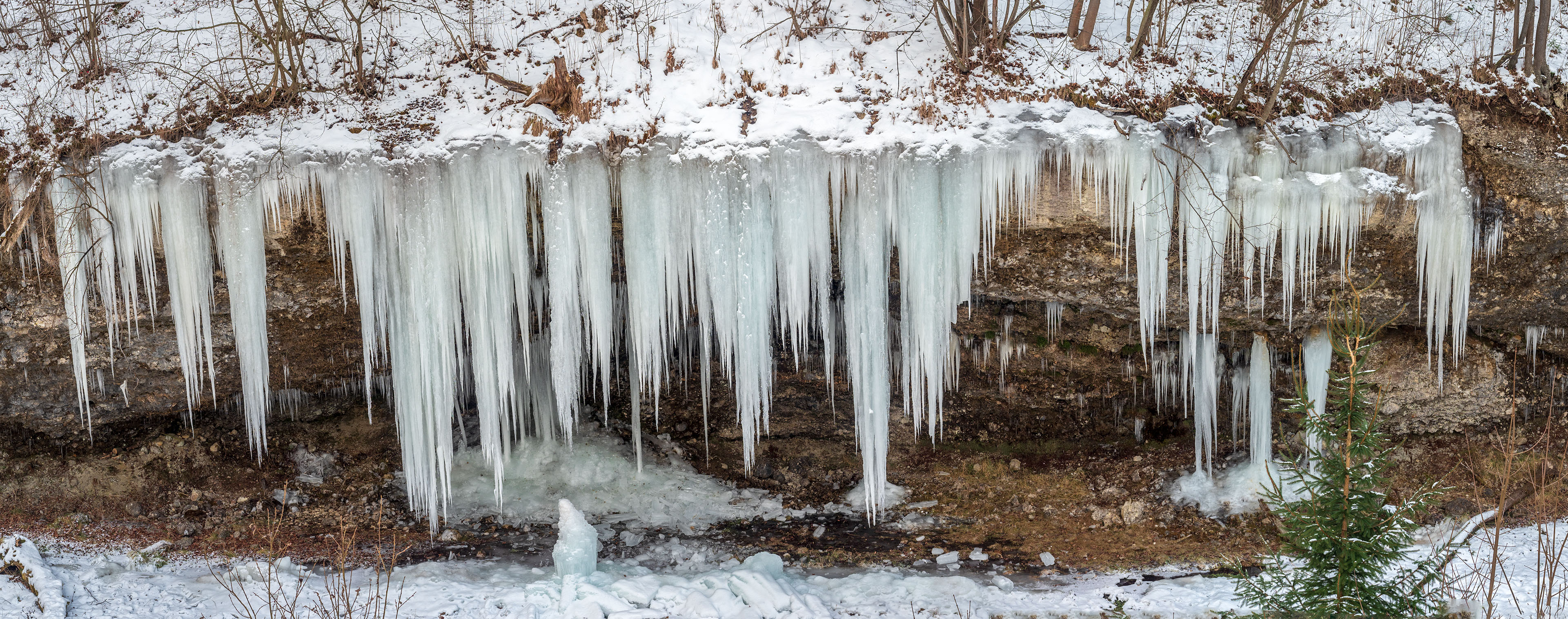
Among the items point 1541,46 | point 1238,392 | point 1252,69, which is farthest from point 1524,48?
point 1238,392

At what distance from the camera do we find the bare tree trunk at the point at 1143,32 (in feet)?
20.4

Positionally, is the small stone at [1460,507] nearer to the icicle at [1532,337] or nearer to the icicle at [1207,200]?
the icicle at [1532,337]

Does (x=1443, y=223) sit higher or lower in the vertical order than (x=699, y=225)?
lower

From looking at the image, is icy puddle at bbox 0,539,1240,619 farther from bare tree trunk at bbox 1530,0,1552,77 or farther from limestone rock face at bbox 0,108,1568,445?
bare tree trunk at bbox 1530,0,1552,77

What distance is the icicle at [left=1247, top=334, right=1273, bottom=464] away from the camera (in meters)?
7.54

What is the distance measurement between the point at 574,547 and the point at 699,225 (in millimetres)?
2473

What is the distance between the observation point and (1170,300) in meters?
6.92

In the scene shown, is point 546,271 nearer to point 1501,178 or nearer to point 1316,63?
point 1316,63

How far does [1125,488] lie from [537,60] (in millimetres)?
6011

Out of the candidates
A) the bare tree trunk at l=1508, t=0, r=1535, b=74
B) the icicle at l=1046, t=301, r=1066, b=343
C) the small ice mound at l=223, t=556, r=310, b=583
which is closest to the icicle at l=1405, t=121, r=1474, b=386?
the bare tree trunk at l=1508, t=0, r=1535, b=74

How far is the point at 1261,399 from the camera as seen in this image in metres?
7.66

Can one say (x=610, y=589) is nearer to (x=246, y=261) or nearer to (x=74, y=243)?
(x=246, y=261)

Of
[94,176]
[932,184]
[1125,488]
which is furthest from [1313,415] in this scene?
[94,176]

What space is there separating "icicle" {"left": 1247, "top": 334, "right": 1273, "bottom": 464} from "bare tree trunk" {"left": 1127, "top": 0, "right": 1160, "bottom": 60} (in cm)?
259
